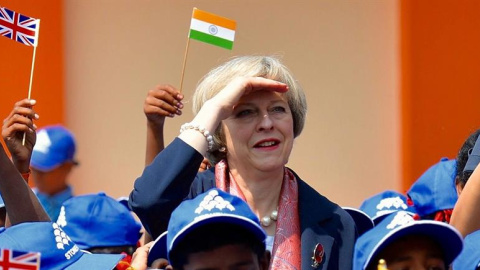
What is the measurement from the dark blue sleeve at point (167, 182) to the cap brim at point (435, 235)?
25.7 inches

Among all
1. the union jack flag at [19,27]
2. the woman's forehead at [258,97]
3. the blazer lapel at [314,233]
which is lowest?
the blazer lapel at [314,233]

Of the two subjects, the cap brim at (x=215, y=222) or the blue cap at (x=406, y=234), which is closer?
the cap brim at (x=215, y=222)

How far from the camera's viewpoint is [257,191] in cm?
443

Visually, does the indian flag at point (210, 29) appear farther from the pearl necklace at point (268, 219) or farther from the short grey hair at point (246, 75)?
the pearl necklace at point (268, 219)

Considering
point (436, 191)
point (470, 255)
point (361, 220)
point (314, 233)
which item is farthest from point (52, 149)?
point (470, 255)

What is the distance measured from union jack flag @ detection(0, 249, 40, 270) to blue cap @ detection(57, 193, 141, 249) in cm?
213

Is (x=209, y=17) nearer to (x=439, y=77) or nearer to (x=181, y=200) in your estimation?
(x=181, y=200)

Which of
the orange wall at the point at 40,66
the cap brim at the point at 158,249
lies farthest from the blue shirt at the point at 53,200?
the cap brim at the point at 158,249

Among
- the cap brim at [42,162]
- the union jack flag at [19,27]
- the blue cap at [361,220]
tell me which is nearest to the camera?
the blue cap at [361,220]

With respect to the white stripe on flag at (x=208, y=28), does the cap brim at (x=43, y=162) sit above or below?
below

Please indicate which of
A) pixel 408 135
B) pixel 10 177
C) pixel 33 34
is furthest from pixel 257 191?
pixel 408 135

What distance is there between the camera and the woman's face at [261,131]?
4.39 meters

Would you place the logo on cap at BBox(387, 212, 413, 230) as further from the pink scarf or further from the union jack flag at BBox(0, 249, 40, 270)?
the union jack flag at BBox(0, 249, 40, 270)

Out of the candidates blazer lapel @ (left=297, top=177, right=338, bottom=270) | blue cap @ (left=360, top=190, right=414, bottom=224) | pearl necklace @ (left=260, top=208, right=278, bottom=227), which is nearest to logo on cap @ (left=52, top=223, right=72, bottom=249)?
pearl necklace @ (left=260, top=208, right=278, bottom=227)
